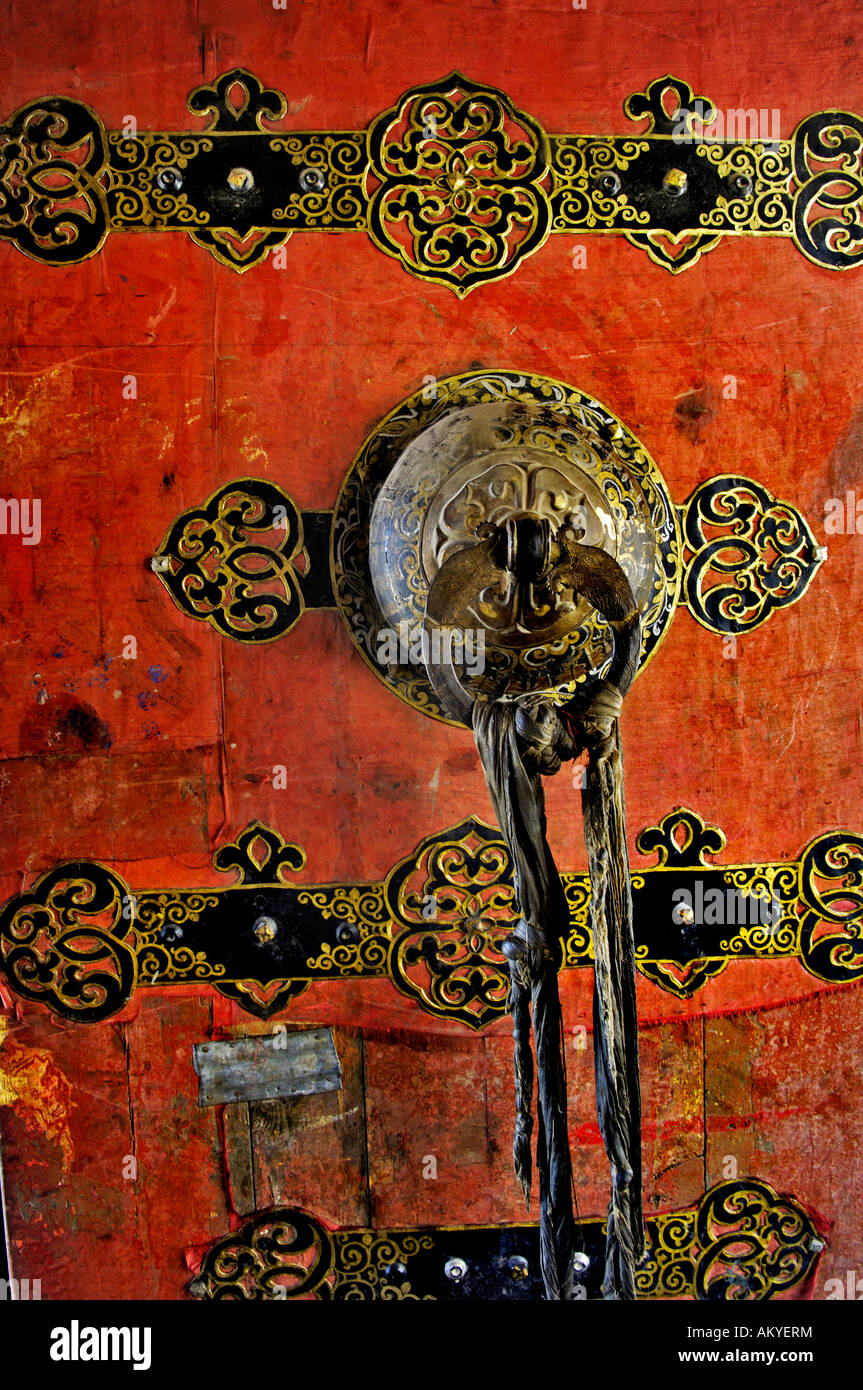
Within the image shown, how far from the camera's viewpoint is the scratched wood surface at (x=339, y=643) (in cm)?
234

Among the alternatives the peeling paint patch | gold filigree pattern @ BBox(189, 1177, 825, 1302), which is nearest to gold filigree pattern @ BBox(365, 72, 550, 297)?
the peeling paint patch

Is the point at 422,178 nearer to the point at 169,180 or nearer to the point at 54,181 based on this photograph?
the point at 169,180

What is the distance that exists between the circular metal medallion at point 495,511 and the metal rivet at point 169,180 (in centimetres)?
68

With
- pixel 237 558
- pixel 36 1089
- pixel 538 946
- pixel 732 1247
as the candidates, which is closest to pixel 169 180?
pixel 237 558

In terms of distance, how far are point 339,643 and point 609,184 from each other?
1.18 m

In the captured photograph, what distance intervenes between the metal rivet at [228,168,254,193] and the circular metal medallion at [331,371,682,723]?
58cm

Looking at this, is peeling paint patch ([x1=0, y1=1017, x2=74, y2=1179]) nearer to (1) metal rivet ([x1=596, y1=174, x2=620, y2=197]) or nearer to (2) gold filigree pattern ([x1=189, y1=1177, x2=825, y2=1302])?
(2) gold filigree pattern ([x1=189, y1=1177, x2=825, y2=1302])

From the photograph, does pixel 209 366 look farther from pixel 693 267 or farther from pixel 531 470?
pixel 693 267

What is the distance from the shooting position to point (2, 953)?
237cm

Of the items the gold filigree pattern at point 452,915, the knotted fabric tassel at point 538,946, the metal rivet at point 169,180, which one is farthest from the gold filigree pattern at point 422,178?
the gold filigree pattern at point 452,915

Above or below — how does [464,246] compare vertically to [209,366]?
above
